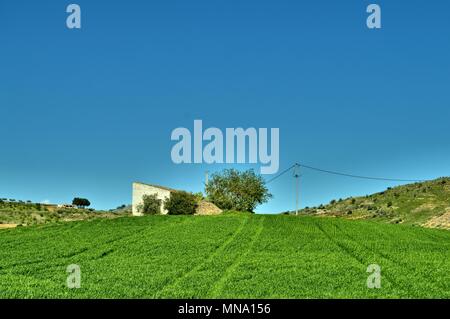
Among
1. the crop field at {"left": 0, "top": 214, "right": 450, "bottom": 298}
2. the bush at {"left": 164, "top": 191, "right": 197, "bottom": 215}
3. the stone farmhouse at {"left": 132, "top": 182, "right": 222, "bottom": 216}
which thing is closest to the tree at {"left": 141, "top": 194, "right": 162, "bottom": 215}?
the stone farmhouse at {"left": 132, "top": 182, "right": 222, "bottom": 216}

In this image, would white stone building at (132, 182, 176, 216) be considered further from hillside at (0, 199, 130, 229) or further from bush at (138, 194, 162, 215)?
hillside at (0, 199, 130, 229)

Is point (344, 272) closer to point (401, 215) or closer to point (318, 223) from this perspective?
point (318, 223)

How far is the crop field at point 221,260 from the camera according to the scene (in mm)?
22156

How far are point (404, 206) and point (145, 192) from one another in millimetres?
50837

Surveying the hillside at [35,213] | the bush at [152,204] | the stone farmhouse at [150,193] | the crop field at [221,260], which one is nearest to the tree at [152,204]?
the bush at [152,204]

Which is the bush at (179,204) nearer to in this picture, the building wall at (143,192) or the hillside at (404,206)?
the building wall at (143,192)

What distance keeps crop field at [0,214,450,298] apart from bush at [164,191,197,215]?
3534 centimetres

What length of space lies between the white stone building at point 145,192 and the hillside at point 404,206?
3932 cm

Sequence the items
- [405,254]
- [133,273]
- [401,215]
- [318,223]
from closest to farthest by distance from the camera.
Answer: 1. [133,273]
2. [405,254]
3. [318,223]
4. [401,215]

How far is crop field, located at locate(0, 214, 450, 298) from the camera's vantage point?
22.2 meters

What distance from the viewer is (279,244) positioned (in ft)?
140
